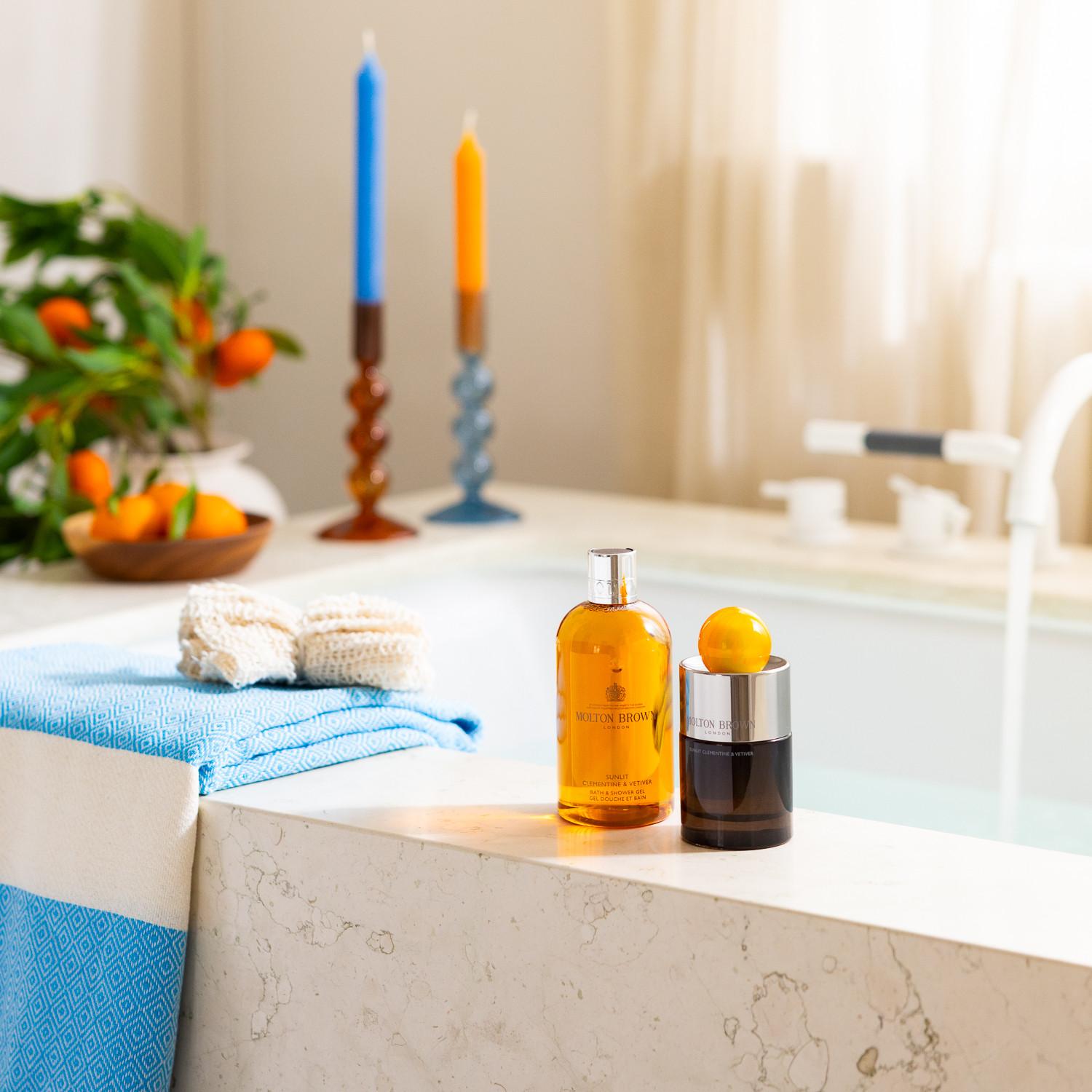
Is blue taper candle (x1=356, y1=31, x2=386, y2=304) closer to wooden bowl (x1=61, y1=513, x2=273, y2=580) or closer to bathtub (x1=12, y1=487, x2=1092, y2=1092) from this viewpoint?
wooden bowl (x1=61, y1=513, x2=273, y2=580)

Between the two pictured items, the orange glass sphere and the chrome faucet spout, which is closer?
the orange glass sphere

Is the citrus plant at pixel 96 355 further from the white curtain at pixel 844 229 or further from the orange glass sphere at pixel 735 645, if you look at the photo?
the orange glass sphere at pixel 735 645

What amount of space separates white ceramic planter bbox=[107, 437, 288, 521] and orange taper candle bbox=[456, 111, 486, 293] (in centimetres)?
30

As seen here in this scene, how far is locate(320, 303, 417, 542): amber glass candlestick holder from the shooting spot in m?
1.51

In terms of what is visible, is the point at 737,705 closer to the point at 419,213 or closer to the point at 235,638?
the point at 235,638

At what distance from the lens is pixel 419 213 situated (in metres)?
2.07

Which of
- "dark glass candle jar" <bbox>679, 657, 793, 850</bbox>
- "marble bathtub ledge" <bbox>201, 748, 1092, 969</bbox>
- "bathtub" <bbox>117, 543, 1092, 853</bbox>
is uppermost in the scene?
"dark glass candle jar" <bbox>679, 657, 793, 850</bbox>

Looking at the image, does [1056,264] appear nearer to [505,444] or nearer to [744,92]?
[744,92]

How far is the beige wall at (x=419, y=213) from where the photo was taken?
6.35 feet

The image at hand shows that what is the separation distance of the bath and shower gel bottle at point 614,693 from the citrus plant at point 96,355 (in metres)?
0.66

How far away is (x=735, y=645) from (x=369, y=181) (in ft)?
2.93

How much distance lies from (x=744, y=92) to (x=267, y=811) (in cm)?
117

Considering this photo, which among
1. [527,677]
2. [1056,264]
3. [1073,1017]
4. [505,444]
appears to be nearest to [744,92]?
[1056,264]

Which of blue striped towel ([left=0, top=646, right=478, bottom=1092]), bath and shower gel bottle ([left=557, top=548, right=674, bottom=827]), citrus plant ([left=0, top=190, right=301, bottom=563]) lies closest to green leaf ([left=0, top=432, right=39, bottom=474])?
citrus plant ([left=0, top=190, right=301, bottom=563])
